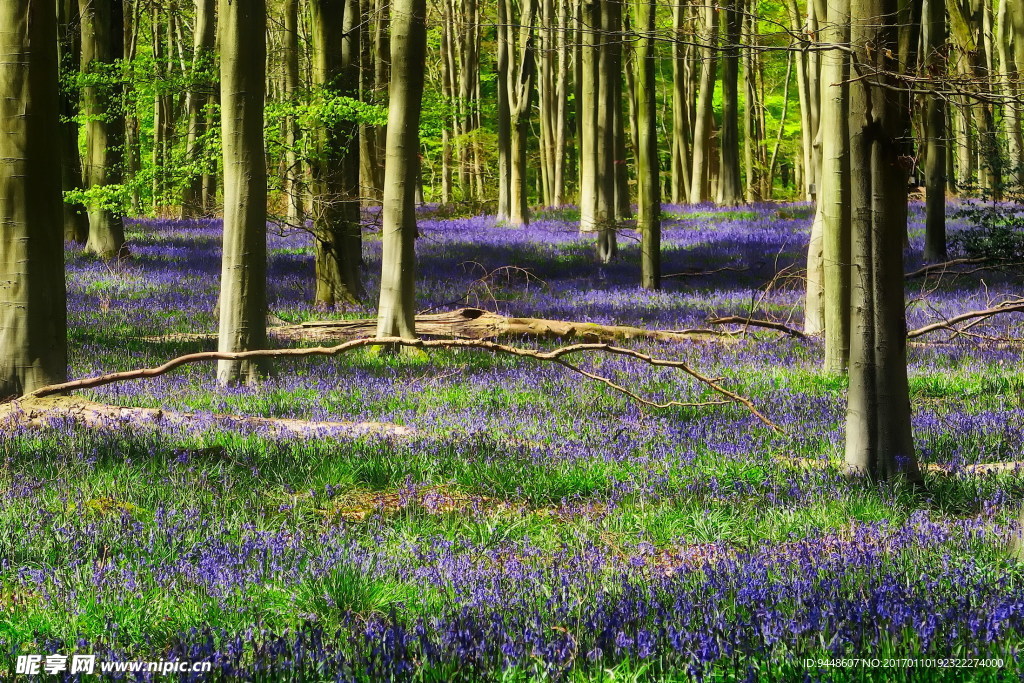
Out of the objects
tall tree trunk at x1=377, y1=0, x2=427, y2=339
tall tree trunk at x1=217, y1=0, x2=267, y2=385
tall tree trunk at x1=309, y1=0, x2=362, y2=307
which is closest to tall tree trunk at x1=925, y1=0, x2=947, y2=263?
tall tree trunk at x1=309, y1=0, x2=362, y2=307

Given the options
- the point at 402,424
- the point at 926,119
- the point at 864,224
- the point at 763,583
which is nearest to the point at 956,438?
the point at 864,224

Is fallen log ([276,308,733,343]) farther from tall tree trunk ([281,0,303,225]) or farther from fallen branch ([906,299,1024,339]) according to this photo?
fallen branch ([906,299,1024,339])

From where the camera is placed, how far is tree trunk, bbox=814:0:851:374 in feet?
25.9

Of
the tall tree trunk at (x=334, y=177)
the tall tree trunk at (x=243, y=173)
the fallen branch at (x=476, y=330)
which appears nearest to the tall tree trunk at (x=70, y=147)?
the tall tree trunk at (x=334, y=177)

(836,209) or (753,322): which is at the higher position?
(836,209)

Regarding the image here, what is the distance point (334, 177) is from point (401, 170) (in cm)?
451

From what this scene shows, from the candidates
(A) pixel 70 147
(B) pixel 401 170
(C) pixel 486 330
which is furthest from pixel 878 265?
(A) pixel 70 147

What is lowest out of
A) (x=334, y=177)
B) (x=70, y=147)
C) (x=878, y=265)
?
(x=878, y=265)

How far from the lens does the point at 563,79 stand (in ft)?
107

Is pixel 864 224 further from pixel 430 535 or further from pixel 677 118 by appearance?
pixel 677 118

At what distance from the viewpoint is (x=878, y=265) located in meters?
5.42

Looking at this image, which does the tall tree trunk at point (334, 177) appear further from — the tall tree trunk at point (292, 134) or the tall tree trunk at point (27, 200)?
the tall tree trunk at point (27, 200)

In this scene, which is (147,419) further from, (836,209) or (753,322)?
(836,209)

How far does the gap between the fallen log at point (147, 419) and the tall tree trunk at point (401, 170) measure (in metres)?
3.18
